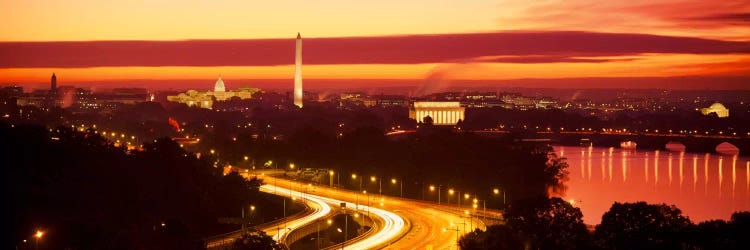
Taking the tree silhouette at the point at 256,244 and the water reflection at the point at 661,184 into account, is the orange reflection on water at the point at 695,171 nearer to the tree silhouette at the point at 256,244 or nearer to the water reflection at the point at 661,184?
the water reflection at the point at 661,184

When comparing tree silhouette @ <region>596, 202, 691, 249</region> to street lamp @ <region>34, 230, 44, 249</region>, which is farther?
street lamp @ <region>34, 230, 44, 249</region>

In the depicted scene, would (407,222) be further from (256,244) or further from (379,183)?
(379,183)

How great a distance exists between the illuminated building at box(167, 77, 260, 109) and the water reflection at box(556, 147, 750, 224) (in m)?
78.4

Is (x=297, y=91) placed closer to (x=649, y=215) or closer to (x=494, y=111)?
(x=494, y=111)

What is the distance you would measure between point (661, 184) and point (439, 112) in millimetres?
67168

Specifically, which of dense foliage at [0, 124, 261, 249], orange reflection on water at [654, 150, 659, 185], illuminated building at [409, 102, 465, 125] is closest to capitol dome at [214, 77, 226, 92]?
illuminated building at [409, 102, 465, 125]

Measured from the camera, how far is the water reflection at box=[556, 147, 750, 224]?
36750mm

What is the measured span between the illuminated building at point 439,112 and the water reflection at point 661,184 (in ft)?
147

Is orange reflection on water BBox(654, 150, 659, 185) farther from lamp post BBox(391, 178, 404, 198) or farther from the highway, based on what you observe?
the highway

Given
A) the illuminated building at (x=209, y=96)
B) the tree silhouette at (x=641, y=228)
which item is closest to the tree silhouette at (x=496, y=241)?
the tree silhouette at (x=641, y=228)

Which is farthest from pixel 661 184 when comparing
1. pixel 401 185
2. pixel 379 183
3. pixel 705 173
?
pixel 401 185

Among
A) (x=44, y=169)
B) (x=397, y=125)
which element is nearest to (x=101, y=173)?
(x=44, y=169)

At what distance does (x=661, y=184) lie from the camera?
4550 centimetres

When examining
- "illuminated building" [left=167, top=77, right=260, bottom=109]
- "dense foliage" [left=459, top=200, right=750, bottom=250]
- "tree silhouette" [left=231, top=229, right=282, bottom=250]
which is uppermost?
"illuminated building" [left=167, top=77, right=260, bottom=109]
